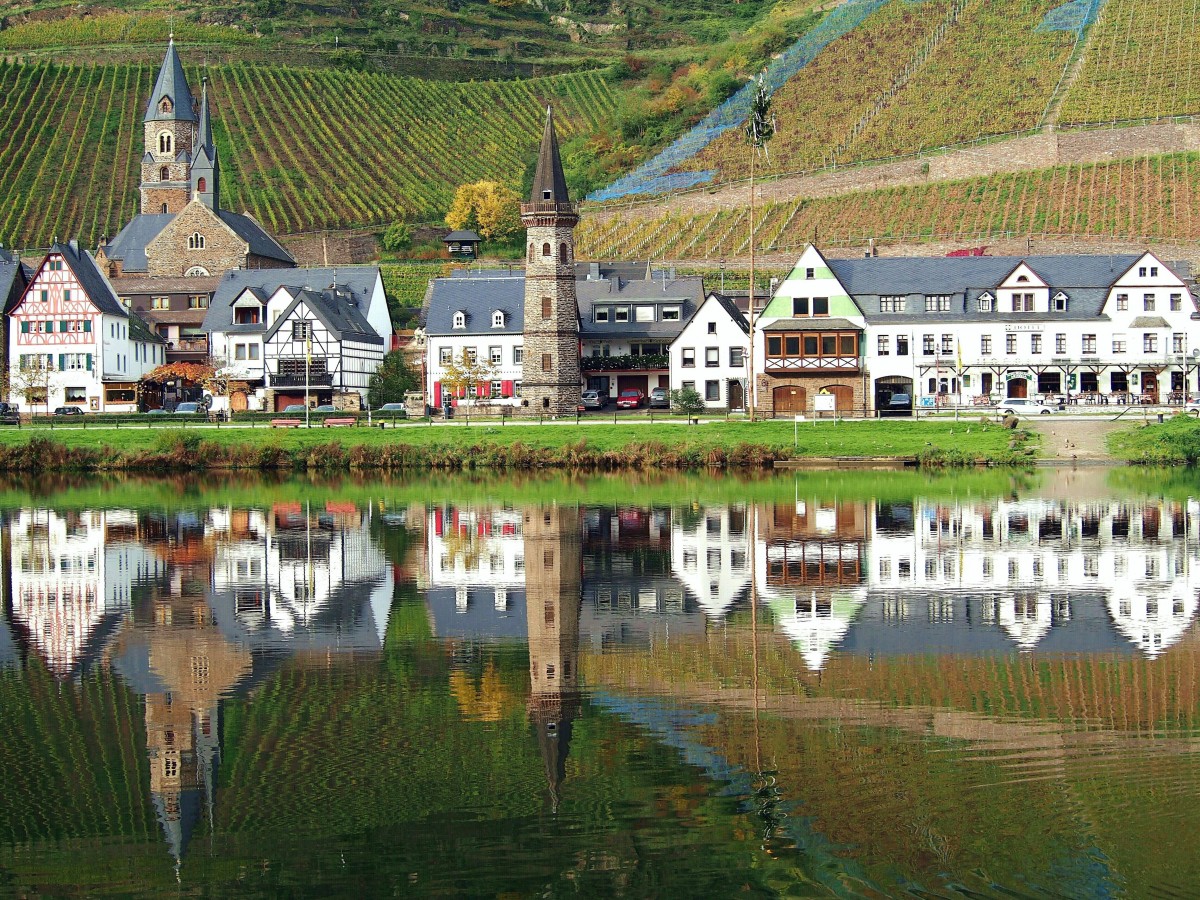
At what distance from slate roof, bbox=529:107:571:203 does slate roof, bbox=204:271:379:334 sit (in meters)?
14.5

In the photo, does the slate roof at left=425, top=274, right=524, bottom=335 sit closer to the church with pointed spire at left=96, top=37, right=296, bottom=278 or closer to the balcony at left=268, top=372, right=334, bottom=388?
the balcony at left=268, top=372, right=334, bottom=388

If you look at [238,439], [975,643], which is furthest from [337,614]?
[238,439]

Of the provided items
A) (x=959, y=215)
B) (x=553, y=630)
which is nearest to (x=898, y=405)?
(x=959, y=215)

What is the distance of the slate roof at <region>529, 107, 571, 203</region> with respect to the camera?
244 ft

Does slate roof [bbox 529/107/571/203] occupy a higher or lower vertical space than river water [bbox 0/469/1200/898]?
higher

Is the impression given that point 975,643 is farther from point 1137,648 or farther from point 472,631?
point 472,631

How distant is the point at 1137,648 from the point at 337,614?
Answer: 1167 cm

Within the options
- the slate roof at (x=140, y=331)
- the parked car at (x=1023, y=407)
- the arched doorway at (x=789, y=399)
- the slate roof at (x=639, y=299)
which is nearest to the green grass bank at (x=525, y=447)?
the parked car at (x=1023, y=407)

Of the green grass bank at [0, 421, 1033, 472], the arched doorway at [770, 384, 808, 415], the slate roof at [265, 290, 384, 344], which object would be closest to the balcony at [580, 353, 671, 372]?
the arched doorway at [770, 384, 808, 415]

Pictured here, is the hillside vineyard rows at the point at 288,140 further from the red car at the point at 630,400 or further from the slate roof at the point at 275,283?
the red car at the point at 630,400

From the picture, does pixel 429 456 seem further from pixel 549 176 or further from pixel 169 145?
pixel 169 145

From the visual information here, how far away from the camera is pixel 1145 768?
15070 mm

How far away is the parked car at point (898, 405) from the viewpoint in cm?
6969

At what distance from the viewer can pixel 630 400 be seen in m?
78.6
